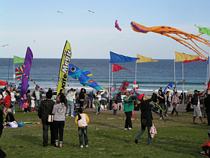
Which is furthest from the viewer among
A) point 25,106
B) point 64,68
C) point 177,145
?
point 25,106

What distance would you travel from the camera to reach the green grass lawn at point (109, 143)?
11.4 meters

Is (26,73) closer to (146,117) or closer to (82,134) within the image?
(146,117)

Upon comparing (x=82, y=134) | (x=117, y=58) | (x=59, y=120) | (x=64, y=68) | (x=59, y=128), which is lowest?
(x=82, y=134)

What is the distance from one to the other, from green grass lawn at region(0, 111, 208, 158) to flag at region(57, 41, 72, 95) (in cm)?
176

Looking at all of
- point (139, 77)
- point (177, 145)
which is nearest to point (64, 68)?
point (177, 145)

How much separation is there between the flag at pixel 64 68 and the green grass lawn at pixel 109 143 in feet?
5.77

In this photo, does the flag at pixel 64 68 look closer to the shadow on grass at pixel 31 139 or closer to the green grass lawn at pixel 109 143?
the green grass lawn at pixel 109 143

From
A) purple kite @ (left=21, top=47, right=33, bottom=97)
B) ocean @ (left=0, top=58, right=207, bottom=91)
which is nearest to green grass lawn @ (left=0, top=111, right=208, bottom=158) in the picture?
purple kite @ (left=21, top=47, right=33, bottom=97)

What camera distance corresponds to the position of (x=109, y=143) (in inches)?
523

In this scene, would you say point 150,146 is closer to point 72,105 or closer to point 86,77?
point 72,105

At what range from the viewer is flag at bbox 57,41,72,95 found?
1876 centimetres

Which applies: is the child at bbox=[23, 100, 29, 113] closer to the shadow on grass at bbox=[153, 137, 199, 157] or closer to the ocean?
the shadow on grass at bbox=[153, 137, 199, 157]

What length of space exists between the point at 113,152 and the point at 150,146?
158cm

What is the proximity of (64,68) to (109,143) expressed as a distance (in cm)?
669
